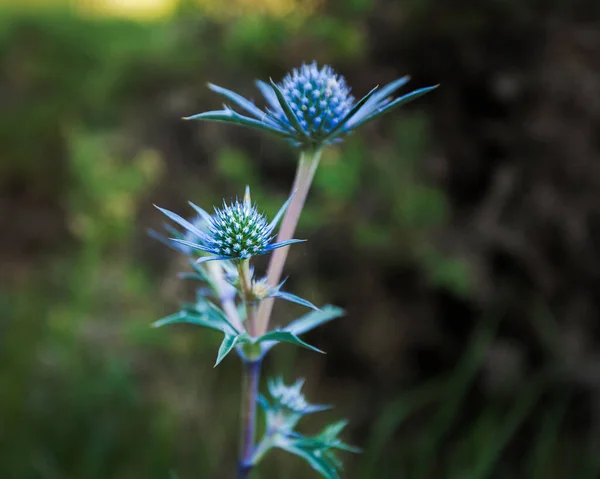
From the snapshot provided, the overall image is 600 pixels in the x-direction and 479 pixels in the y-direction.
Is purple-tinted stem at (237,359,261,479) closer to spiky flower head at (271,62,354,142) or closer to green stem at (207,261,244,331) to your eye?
green stem at (207,261,244,331)

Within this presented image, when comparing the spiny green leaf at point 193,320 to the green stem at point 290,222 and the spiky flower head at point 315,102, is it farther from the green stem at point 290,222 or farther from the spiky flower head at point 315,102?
the spiky flower head at point 315,102

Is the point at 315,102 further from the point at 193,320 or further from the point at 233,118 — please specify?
A: the point at 193,320

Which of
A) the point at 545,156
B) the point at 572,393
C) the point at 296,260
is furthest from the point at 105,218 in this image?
the point at 572,393

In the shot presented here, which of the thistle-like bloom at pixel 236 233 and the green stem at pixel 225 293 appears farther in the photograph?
the green stem at pixel 225 293

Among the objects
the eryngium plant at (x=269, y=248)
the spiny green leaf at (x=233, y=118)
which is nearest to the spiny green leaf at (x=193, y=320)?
the eryngium plant at (x=269, y=248)

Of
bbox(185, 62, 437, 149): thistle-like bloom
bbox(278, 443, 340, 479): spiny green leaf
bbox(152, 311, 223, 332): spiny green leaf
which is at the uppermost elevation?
bbox(185, 62, 437, 149): thistle-like bloom

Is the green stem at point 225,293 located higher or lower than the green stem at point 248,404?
higher

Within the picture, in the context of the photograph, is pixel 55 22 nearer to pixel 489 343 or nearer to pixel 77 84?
pixel 77 84

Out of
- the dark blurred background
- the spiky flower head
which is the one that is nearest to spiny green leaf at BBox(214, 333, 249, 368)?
the spiky flower head
